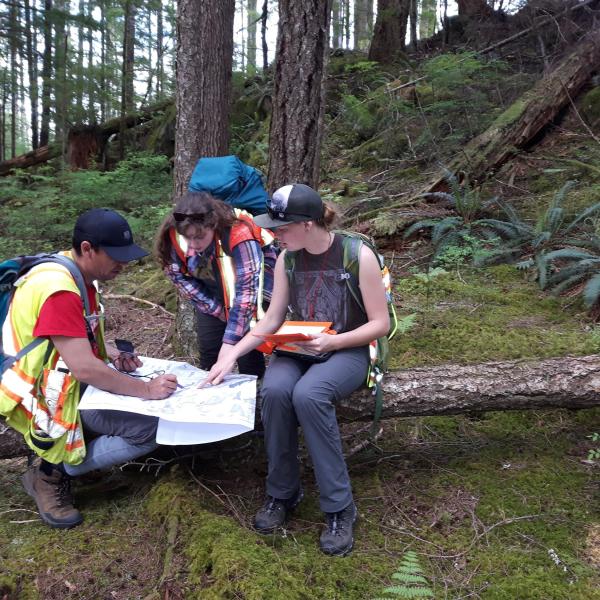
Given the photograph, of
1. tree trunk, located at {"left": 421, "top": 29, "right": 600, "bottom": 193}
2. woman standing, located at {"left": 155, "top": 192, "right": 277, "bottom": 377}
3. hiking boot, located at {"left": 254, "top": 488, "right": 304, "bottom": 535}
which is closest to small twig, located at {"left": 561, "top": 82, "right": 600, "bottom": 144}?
tree trunk, located at {"left": 421, "top": 29, "right": 600, "bottom": 193}

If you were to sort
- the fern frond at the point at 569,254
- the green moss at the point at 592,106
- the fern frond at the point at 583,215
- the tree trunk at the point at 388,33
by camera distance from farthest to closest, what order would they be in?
the tree trunk at the point at 388,33, the green moss at the point at 592,106, the fern frond at the point at 583,215, the fern frond at the point at 569,254

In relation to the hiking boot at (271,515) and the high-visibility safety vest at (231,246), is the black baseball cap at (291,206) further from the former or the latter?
the hiking boot at (271,515)

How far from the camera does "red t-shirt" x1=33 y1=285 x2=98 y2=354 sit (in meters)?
2.49

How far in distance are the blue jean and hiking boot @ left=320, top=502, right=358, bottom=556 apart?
1081 mm

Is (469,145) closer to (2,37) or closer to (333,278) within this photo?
(333,278)

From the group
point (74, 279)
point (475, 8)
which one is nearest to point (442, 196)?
point (74, 279)

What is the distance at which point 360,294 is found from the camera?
2.86m

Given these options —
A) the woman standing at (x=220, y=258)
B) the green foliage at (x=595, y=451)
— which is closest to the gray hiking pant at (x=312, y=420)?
the woman standing at (x=220, y=258)

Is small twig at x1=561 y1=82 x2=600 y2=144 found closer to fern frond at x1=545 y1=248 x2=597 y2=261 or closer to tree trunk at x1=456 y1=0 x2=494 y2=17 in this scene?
fern frond at x1=545 y1=248 x2=597 y2=261

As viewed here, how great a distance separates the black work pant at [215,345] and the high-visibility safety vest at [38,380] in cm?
117

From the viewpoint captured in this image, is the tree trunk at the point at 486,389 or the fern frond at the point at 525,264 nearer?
the tree trunk at the point at 486,389

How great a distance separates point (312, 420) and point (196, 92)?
3662 millimetres

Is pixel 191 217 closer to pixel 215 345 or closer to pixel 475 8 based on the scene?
pixel 215 345

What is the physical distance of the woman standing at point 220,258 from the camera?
304cm
